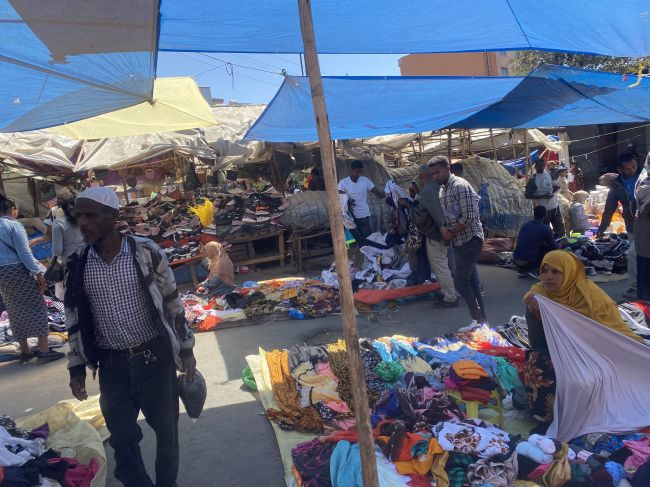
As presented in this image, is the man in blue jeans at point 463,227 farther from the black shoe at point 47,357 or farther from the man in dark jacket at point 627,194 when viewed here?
the black shoe at point 47,357

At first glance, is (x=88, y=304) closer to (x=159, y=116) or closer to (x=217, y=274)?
(x=159, y=116)

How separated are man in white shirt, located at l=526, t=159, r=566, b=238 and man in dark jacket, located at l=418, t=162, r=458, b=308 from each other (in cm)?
370

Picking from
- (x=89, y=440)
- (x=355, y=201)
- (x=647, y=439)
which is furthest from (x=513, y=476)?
(x=355, y=201)

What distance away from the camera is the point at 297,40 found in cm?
443

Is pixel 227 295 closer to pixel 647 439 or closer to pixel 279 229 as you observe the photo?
pixel 279 229

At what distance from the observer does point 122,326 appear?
2518 mm

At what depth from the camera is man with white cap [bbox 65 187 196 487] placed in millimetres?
2500

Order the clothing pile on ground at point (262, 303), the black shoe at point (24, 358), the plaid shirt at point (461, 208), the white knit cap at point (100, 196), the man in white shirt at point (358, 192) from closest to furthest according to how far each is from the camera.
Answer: the white knit cap at point (100, 196)
the plaid shirt at point (461, 208)
the black shoe at point (24, 358)
the clothing pile on ground at point (262, 303)
the man in white shirt at point (358, 192)

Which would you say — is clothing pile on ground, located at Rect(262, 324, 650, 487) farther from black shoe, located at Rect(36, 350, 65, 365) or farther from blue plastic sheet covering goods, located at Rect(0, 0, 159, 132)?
blue plastic sheet covering goods, located at Rect(0, 0, 159, 132)

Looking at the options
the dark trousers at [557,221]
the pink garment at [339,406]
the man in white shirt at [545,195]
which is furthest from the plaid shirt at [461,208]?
the dark trousers at [557,221]

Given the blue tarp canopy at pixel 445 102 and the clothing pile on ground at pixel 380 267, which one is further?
the clothing pile on ground at pixel 380 267

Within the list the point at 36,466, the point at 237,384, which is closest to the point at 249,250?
the point at 237,384

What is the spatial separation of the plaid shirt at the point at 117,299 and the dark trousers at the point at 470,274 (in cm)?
333

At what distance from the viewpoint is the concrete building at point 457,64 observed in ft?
116
